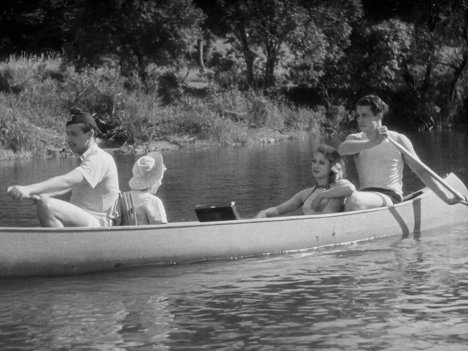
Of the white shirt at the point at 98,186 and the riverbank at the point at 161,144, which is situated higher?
the riverbank at the point at 161,144

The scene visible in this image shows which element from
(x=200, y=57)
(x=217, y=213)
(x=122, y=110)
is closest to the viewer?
(x=217, y=213)

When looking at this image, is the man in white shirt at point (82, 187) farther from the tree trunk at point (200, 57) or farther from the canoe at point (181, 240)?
the tree trunk at point (200, 57)

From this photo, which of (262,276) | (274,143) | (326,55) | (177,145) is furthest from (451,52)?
(262,276)

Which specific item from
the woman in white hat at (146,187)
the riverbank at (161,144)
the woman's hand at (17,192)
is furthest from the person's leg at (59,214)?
the riverbank at (161,144)

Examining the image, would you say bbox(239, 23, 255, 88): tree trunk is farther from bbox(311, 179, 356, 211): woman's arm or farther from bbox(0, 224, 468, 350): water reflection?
bbox(0, 224, 468, 350): water reflection

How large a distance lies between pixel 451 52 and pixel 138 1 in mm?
12311

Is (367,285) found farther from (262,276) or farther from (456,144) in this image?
(456,144)

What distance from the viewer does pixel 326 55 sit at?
1522 inches

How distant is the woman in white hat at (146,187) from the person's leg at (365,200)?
2.20m

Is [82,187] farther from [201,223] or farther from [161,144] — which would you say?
[161,144]

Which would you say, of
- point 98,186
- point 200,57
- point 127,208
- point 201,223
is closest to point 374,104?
point 201,223

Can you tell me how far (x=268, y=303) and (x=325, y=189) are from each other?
9.63ft

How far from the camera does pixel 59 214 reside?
1040cm

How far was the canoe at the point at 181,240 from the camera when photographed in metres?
10.4
